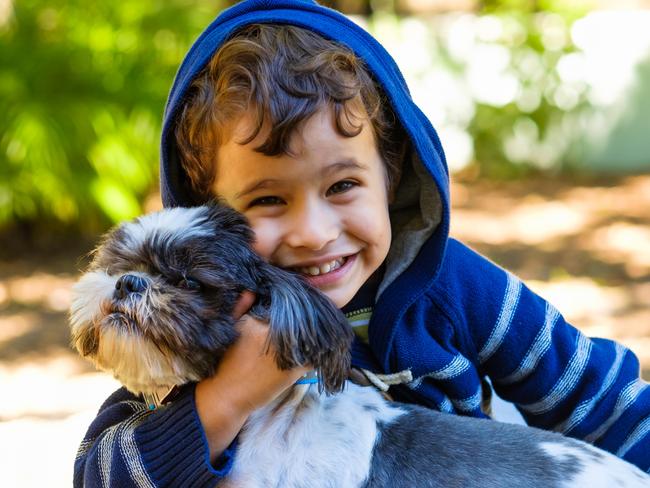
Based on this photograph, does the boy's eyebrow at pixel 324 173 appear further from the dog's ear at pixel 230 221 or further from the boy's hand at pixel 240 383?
the boy's hand at pixel 240 383

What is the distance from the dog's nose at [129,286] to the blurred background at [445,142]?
194cm

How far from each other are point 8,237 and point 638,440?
7540 mm

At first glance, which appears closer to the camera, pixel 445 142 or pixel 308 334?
pixel 308 334

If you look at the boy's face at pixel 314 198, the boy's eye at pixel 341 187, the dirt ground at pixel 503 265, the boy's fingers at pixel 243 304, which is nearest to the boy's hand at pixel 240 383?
the boy's fingers at pixel 243 304

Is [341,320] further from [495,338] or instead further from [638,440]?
[638,440]

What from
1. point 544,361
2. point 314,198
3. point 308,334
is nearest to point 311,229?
point 314,198

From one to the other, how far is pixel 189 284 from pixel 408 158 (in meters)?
0.91

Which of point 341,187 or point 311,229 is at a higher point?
point 341,187

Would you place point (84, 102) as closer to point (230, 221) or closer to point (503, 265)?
point (503, 265)

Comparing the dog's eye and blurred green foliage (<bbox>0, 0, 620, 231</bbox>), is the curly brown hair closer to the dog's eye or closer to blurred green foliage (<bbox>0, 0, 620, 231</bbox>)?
the dog's eye

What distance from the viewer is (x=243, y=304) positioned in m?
2.12

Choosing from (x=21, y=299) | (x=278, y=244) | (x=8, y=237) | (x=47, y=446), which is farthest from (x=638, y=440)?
(x=8, y=237)

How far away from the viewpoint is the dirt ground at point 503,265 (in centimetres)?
431

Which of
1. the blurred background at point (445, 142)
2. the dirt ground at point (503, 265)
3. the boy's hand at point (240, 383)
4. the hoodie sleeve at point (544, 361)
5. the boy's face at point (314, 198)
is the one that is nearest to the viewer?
the boy's hand at point (240, 383)
